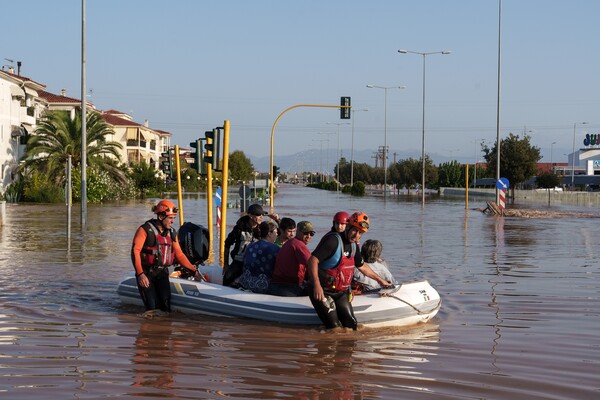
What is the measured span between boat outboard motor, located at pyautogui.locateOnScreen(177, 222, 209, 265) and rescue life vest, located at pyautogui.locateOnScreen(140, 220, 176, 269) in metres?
1.30

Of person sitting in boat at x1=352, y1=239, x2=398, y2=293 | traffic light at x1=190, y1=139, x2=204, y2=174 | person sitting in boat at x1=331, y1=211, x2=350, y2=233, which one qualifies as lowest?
person sitting in boat at x1=352, y1=239, x2=398, y2=293

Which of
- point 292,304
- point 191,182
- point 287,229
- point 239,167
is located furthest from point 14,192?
point 239,167

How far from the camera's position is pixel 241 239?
11.7m

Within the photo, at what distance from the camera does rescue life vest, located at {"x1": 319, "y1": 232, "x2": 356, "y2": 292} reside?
9.51 metres

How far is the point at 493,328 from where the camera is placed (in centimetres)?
1064

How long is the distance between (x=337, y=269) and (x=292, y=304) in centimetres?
100

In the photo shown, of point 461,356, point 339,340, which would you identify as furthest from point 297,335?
point 461,356

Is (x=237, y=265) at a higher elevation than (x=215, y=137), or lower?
lower

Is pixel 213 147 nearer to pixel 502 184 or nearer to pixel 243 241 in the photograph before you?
pixel 243 241

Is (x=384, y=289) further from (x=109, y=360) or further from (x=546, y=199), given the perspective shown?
(x=546, y=199)

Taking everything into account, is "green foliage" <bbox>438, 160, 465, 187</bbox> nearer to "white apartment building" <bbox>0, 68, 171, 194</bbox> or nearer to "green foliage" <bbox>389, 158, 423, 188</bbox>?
"green foliage" <bbox>389, 158, 423, 188</bbox>

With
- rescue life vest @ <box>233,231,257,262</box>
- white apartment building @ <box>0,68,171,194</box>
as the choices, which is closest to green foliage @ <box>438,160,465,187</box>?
white apartment building @ <box>0,68,171,194</box>

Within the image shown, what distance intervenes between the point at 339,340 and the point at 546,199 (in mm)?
63439

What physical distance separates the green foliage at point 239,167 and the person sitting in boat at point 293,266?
114 metres
